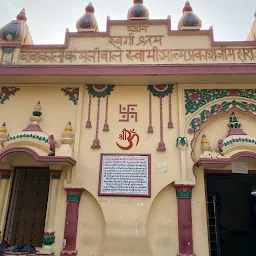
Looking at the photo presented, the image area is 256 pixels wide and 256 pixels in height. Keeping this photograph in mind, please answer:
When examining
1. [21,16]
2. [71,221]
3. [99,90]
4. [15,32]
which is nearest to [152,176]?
[71,221]

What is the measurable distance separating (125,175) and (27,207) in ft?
7.61

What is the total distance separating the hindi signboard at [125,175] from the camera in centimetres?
514

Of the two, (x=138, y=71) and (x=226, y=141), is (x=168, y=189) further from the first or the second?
(x=138, y=71)

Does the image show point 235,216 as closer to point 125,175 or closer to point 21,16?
point 125,175

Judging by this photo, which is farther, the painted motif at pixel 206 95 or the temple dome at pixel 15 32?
the temple dome at pixel 15 32

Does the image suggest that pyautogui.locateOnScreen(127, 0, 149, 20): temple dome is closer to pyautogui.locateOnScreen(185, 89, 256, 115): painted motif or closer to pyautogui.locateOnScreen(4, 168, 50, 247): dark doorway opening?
pyautogui.locateOnScreen(185, 89, 256, 115): painted motif

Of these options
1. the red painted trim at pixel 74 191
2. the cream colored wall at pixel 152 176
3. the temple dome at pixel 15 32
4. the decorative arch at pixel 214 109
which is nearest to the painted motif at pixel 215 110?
the decorative arch at pixel 214 109

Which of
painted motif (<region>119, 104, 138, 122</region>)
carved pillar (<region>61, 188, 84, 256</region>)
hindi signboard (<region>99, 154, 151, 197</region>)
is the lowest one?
carved pillar (<region>61, 188, 84, 256</region>)

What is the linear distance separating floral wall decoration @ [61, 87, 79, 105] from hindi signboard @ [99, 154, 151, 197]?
147cm

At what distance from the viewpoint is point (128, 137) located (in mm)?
5555

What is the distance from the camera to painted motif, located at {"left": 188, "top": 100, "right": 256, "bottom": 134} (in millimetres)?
5567

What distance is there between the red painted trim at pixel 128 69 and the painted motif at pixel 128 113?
2.43 feet

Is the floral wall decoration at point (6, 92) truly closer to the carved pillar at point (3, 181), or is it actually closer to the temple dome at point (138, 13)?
the carved pillar at point (3, 181)

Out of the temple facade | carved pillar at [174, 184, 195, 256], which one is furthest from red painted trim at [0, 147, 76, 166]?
carved pillar at [174, 184, 195, 256]
